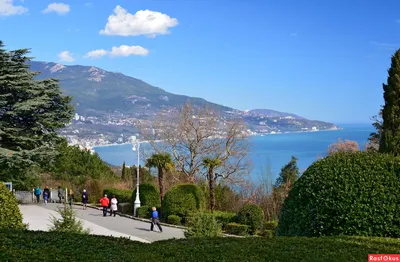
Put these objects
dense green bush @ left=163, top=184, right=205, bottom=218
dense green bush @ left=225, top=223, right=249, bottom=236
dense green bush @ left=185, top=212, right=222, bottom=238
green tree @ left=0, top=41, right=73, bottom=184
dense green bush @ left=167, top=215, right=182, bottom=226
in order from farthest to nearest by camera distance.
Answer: green tree @ left=0, top=41, right=73, bottom=184
dense green bush @ left=163, top=184, right=205, bottom=218
dense green bush @ left=167, top=215, right=182, bottom=226
dense green bush @ left=225, top=223, right=249, bottom=236
dense green bush @ left=185, top=212, right=222, bottom=238

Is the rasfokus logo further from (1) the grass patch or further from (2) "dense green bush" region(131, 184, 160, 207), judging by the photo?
(2) "dense green bush" region(131, 184, 160, 207)

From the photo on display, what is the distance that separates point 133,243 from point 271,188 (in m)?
23.1

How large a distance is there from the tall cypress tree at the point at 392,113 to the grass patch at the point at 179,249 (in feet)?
20.0

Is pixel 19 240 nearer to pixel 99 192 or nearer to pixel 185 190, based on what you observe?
pixel 185 190

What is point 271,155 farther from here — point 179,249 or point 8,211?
point 179,249

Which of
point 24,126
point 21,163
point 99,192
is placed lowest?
point 99,192

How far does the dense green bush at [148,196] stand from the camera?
Result: 28.8 m

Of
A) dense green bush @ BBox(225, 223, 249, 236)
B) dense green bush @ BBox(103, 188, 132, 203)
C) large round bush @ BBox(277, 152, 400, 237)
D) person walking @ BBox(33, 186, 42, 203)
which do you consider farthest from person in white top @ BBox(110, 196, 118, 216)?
large round bush @ BBox(277, 152, 400, 237)

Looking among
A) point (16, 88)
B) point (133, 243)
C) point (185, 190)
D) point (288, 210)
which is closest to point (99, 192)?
point (16, 88)

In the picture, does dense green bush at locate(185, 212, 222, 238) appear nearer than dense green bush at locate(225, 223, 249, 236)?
Yes

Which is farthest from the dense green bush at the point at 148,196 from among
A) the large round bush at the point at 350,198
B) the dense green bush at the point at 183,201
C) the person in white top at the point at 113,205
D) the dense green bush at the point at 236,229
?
the large round bush at the point at 350,198

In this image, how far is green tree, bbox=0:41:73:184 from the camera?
30.5m

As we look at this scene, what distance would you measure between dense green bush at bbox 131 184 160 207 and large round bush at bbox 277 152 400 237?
19863 millimetres

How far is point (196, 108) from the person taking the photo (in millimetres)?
44094
